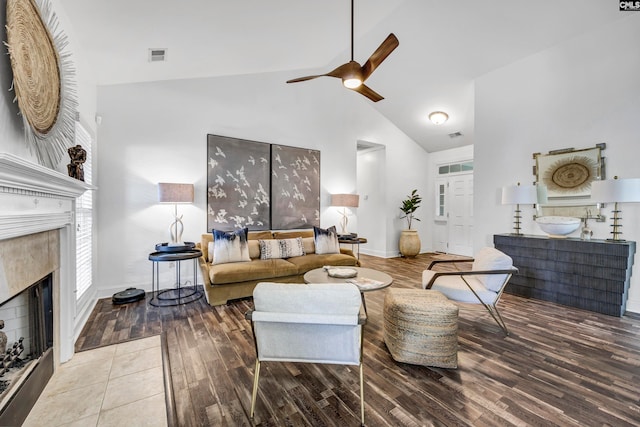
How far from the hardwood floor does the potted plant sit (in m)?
3.45

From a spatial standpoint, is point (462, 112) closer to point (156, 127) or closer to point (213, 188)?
point (213, 188)

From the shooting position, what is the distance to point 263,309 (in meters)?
1.55

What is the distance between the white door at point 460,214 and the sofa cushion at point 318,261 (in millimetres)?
3840

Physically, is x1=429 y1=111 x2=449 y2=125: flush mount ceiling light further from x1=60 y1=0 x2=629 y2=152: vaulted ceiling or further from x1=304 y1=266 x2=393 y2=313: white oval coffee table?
x1=304 y1=266 x2=393 y2=313: white oval coffee table

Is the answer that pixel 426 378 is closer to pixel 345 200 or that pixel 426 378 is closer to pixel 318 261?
pixel 318 261

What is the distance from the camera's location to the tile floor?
155 centimetres

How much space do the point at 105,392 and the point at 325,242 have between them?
3196 mm

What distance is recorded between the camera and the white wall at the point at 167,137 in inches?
143

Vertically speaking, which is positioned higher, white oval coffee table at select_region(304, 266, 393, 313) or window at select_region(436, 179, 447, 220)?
window at select_region(436, 179, 447, 220)

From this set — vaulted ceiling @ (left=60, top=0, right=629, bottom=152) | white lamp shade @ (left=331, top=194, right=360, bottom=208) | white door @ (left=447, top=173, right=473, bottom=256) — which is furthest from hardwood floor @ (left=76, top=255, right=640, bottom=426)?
white door @ (left=447, top=173, right=473, bottom=256)

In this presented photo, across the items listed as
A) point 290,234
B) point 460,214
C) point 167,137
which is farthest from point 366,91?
point 460,214

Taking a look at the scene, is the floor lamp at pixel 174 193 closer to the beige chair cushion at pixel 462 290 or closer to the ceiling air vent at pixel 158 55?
the ceiling air vent at pixel 158 55

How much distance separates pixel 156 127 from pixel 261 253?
2.32m

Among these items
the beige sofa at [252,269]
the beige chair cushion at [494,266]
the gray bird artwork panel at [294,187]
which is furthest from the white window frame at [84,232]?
the beige chair cushion at [494,266]
